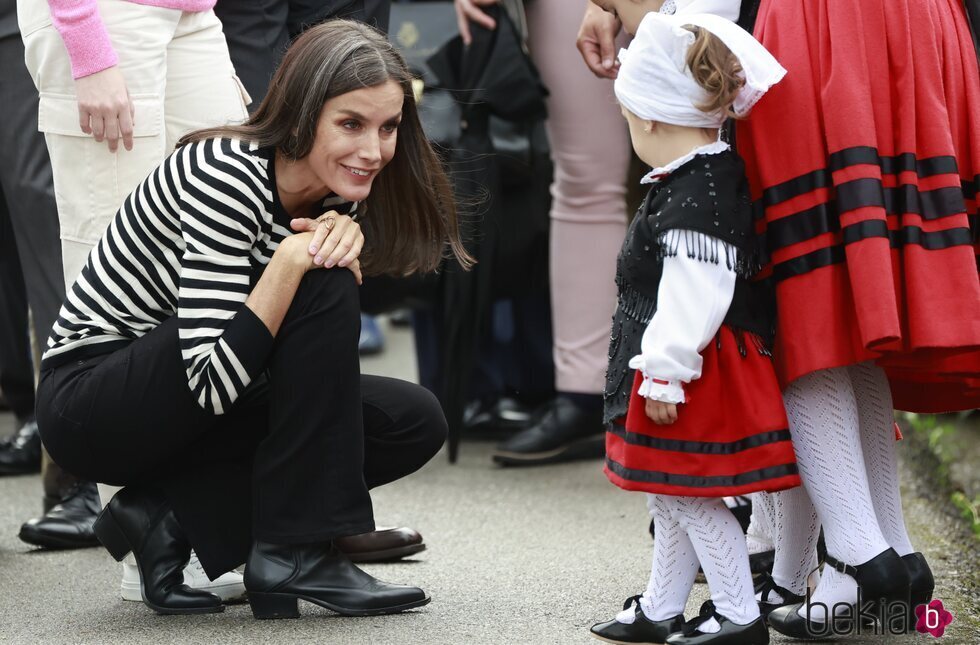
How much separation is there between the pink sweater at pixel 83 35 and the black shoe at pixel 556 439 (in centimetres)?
161

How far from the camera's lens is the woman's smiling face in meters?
2.38

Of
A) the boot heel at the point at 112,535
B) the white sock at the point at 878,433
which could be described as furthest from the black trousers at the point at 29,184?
the white sock at the point at 878,433

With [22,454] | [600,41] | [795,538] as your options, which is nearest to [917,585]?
[795,538]

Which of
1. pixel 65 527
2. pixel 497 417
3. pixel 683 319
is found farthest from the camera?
pixel 497 417

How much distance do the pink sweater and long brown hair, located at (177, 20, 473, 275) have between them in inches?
11.2

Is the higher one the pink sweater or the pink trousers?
the pink sweater

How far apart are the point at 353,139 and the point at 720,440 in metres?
0.79

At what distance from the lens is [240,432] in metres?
2.52

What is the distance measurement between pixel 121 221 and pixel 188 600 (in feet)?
2.18

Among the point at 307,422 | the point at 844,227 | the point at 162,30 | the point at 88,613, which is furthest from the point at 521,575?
the point at 162,30

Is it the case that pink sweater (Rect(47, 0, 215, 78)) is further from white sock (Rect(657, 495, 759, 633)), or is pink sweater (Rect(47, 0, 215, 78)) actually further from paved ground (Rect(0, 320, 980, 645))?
white sock (Rect(657, 495, 759, 633))

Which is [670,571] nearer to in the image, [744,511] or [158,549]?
[744,511]

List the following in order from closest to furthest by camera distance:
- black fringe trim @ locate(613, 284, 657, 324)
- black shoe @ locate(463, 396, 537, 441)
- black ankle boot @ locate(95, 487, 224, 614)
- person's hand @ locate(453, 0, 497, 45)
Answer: black fringe trim @ locate(613, 284, 657, 324), black ankle boot @ locate(95, 487, 224, 614), person's hand @ locate(453, 0, 497, 45), black shoe @ locate(463, 396, 537, 441)

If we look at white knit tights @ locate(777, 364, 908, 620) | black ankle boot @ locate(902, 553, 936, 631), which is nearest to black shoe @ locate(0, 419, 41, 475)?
white knit tights @ locate(777, 364, 908, 620)
